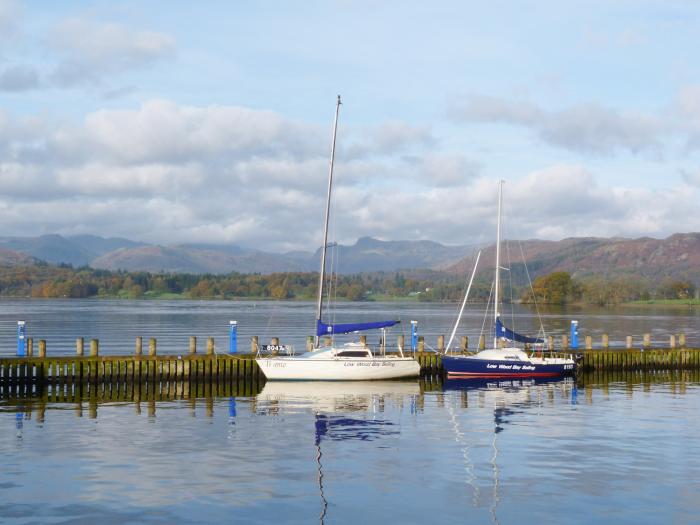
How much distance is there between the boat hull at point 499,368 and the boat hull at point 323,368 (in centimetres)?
605

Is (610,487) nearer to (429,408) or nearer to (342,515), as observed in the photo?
(342,515)

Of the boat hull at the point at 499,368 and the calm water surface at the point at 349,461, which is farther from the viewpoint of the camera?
the boat hull at the point at 499,368

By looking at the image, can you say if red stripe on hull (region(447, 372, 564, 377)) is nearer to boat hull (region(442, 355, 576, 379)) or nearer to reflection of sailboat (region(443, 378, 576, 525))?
boat hull (region(442, 355, 576, 379))

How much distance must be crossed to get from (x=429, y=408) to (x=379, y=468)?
52.9 feet

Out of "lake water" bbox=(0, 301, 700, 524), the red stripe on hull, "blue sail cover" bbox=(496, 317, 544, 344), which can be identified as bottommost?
"lake water" bbox=(0, 301, 700, 524)

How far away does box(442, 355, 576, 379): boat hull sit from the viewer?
61719 millimetres

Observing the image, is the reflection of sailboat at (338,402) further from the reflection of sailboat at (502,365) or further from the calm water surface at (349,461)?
the reflection of sailboat at (502,365)

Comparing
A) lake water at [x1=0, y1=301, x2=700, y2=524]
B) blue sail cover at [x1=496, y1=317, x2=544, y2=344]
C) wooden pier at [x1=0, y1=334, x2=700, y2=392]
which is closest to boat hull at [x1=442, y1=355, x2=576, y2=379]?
wooden pier at [x1=0, y1=334, x2=700, y2=392]

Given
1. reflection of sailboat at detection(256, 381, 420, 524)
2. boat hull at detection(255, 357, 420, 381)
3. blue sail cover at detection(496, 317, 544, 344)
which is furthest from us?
blue sail cover at detection(496, 317, 544, 344)

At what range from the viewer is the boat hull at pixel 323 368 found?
185ft

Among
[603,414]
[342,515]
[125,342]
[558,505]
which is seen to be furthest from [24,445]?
[125,342]

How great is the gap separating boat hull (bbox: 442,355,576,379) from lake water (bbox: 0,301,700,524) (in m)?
9.34

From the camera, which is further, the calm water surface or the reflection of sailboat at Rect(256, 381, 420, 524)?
the reflection of sailboat at Rect(256, 381, 420, 524)

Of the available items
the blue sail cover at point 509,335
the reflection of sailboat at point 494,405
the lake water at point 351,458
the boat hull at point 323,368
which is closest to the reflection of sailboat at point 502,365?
the reflection of sailboat at point 494,405
